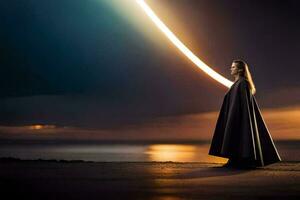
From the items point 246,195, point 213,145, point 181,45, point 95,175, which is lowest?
point 246,195

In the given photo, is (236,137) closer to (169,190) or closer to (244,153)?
(244,153)

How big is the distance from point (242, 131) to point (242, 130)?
2 cm

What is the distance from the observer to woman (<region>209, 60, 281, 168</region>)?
44.9 feet

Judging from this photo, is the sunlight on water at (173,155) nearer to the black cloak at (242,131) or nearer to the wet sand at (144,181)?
the black cloak at (242,131)

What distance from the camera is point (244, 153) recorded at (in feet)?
44.4

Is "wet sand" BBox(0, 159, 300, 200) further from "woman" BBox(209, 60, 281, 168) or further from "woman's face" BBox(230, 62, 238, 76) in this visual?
"woman's face" BBox(230, 62, 238, 76)

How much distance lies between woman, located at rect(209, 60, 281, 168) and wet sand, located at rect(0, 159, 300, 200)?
0.36 m

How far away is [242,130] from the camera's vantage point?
13.8m

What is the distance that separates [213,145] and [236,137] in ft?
1.82

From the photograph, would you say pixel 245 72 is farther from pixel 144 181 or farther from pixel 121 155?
pixel 121 155

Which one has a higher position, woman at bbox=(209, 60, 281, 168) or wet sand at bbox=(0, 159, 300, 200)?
woman at bbox=(209, 60, 281, 168)

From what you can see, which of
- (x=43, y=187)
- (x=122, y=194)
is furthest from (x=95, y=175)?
(x=122, y=194)

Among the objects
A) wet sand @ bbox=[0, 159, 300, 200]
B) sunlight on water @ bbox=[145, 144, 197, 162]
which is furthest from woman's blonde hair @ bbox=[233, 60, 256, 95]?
sunlight on water @ bbox=[145, 144, 197, 162]

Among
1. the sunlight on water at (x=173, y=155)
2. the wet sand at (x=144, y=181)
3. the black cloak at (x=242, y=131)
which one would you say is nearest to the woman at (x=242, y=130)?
the black cloak at (x=242, y=131)
